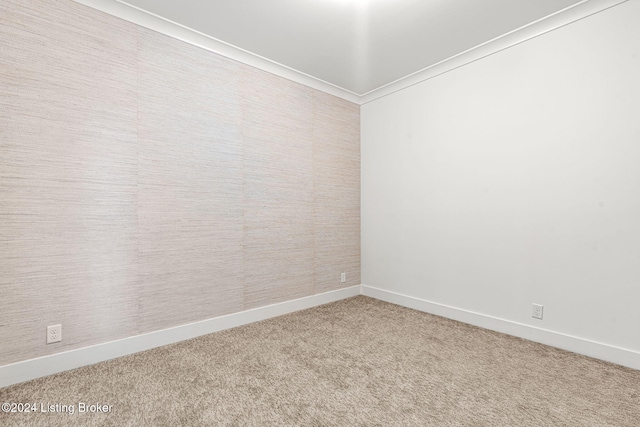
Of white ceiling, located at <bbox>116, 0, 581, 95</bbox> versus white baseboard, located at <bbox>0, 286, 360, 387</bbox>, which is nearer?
white baseboard, located at <bbox>0, 286, 360, 387</bbox>

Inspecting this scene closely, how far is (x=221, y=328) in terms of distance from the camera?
2850 mm

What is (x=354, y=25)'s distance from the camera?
2.56m

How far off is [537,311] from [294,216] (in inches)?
94.7

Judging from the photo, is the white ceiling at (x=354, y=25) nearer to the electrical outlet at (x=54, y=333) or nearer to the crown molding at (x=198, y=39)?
the crown molding at (x=198, y=39)

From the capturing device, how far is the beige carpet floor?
164 cm

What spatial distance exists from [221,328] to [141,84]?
2185 millimetres

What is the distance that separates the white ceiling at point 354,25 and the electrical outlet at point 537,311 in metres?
2.35

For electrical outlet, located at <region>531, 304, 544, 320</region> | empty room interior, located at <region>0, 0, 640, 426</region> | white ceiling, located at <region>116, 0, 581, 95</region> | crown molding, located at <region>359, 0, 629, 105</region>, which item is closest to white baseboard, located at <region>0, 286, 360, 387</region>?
empty room interior, located at <region>0, 0, 640, 426</region>

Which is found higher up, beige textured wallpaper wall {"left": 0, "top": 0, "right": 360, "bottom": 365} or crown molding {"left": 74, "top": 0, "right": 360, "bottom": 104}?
crown molding {"left": 74, "top": 0, "right": 360, "bottom": 104}

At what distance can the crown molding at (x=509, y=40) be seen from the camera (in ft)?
7.55

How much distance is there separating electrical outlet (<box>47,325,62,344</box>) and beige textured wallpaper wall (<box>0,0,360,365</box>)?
0.10ft

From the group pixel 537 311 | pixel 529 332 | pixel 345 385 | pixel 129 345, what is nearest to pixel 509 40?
pixel 537 311

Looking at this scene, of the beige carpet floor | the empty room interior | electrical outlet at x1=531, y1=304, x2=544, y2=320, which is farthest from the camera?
electrical outlet at x1=531, y1=304, x2=544, y2=320

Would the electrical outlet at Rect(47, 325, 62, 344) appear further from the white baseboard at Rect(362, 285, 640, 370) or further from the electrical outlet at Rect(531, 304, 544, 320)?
the electrical outlet at Rect(531, 304, 544, 320)
